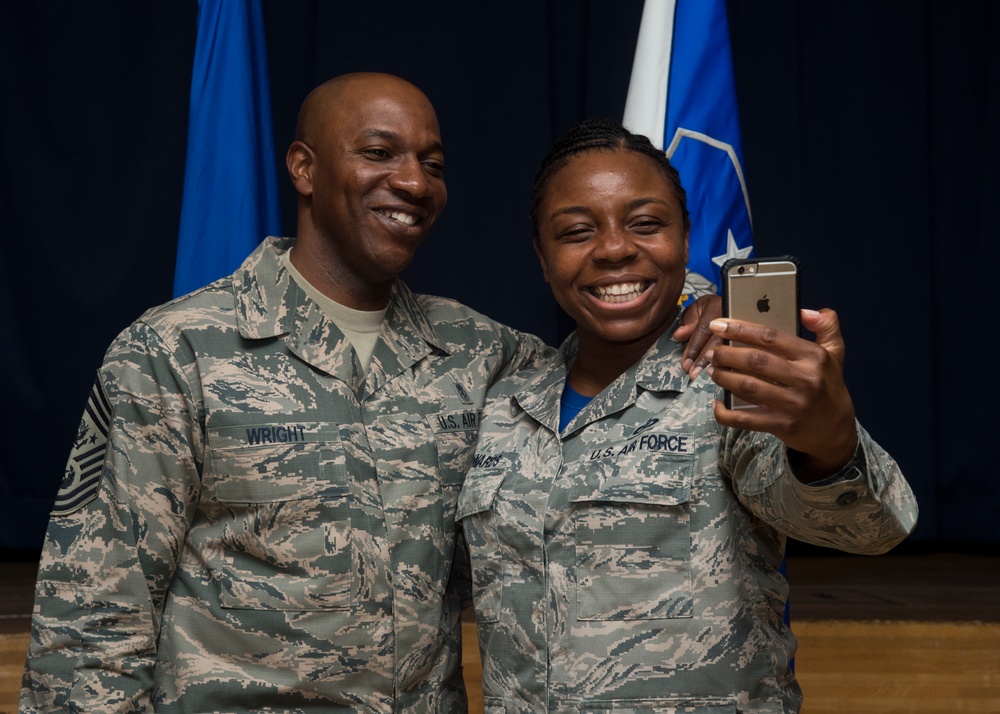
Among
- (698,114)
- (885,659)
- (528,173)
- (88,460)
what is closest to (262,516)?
(88,460)

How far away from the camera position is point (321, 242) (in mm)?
1641

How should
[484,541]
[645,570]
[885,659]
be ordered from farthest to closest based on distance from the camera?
[885,659] → [484,541] → [645,570]

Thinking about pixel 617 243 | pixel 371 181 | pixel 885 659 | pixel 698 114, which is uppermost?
pixel 698 114

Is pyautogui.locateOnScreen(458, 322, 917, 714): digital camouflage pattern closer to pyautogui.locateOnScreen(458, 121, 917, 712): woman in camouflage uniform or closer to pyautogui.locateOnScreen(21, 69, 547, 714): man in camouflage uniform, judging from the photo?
pyautogui.locateOnScreen(458, 121, 917, 712): woman in camouflage uniform

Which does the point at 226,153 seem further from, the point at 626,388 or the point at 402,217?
the point at 626,388

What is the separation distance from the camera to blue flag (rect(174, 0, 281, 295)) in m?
2.19

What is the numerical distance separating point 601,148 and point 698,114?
79 centimetres

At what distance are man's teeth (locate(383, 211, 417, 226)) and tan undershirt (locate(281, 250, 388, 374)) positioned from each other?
0.15m

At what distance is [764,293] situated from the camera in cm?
104

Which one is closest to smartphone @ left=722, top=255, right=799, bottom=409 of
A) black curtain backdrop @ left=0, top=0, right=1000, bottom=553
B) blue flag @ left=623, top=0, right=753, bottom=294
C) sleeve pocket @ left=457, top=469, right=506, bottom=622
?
sleeve pocket @ left=457, top=469, right=506, bottom=622

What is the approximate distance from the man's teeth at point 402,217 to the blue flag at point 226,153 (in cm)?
68

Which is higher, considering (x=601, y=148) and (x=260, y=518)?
(x=601, y=148)

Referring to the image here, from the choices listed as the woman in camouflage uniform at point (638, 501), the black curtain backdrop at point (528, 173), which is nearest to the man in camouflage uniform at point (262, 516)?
the woman in camouflage uniform at point (638, 501)

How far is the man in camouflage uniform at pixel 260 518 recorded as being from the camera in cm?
138
